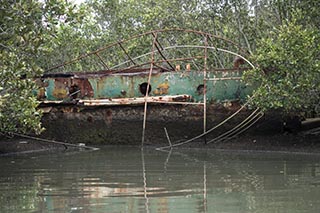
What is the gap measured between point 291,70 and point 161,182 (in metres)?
5.68

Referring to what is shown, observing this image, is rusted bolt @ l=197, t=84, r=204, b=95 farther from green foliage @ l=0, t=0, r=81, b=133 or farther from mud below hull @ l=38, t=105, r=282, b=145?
green foliage @ l=0, t=0, r=81, b=133

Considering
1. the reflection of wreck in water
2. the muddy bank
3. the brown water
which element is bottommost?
the brown water

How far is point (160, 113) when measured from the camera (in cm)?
1795

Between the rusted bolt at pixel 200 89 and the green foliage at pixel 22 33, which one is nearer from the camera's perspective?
the green foliage at pixel 22 33

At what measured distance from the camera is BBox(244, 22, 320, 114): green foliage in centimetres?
1442

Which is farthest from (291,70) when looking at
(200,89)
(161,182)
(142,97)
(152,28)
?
(152,28)

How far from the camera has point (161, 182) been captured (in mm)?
10516

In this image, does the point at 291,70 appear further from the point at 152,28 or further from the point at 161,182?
the point at 152,28

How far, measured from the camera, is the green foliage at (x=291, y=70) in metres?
14.4

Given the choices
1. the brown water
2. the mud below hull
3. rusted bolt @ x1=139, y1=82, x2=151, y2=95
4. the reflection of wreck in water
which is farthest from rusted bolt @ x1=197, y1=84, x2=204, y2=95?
the brown water

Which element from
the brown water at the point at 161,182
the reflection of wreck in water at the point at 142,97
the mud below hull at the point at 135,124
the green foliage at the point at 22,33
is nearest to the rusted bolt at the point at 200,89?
the reflection of wreck in water at the point at 142,97

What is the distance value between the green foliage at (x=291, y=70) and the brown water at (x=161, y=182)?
4.47 feet

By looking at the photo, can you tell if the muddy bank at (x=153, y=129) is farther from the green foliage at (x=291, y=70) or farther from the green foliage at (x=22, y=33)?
the green foliage at (x=22, y=33)

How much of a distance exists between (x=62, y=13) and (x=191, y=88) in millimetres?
7996
